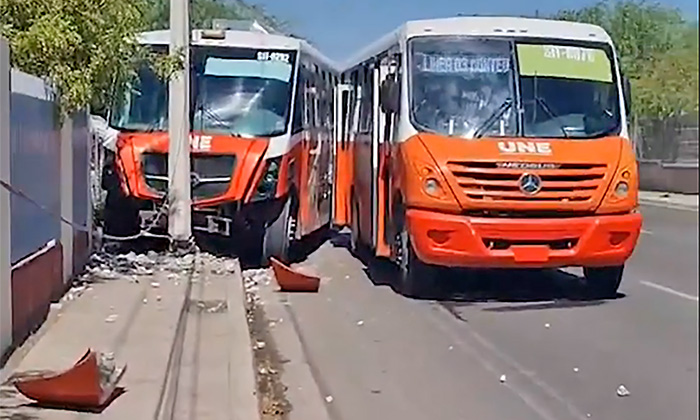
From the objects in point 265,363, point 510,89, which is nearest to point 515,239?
point 510,89

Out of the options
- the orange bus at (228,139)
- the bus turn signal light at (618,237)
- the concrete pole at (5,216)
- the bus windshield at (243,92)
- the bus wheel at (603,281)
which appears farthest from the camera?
the bus windshield at (243,92)

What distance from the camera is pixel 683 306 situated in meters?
15.0

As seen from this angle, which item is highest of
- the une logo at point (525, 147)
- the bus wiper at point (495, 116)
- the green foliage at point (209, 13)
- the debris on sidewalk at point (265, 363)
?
the green foliage at point (209, 13)

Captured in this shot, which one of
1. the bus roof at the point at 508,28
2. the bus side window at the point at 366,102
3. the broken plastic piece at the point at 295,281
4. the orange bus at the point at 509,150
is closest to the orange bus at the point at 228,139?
the bus side window at the point at 366,102

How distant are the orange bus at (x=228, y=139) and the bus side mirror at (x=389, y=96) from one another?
7.69ft

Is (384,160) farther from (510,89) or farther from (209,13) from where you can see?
(209,13)

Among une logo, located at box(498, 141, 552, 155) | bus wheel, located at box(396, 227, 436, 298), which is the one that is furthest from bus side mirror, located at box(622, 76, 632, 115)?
bus wheel, located at box(396, 227, 436, 298)

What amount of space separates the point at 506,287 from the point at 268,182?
3724mm

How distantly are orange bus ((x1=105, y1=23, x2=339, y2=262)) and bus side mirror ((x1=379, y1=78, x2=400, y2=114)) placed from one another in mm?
Answer: 2345

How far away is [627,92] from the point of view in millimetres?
15336

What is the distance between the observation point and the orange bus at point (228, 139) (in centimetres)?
1869

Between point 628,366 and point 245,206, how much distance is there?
8336mm

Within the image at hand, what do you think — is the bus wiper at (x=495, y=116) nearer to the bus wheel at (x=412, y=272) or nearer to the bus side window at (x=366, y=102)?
the bus wheel at (x=412, y=272)

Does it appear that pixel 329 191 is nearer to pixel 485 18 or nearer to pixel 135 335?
pixel 485 18
